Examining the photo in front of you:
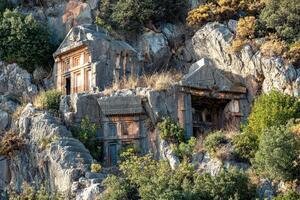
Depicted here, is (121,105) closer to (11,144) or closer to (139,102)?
(139,102)

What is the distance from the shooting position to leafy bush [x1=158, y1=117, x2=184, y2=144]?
113ft

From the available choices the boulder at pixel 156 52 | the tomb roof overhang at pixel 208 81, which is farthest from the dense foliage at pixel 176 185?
the boulder at pixel 156 52

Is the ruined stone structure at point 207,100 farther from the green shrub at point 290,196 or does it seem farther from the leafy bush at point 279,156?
the green shrub at point 290,196

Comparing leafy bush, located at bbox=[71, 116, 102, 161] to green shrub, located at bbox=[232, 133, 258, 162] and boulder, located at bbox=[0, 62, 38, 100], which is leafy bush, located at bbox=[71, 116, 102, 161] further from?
green shrub, located at bbox=[232, 133, 258, 162]

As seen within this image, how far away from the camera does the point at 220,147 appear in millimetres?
32219

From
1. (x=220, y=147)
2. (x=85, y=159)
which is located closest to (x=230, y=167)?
(x=220, y=147)

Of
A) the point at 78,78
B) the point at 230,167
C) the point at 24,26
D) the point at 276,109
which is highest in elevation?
the point at 24,26

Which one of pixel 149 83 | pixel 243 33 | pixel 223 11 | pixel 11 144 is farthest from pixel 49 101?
pixel 223 11

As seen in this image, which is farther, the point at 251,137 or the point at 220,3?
the point at 220,3

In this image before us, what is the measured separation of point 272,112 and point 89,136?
8.39 metres

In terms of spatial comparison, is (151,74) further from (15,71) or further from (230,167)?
(230,167)

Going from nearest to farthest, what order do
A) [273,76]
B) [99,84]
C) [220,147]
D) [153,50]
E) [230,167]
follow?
[230,167] → [220,147] → [273,76] → [99,84] → [153,50]

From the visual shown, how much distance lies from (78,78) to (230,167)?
1279 cm

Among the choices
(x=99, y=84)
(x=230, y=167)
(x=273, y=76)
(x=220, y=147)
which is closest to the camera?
(x=230, y=167)
